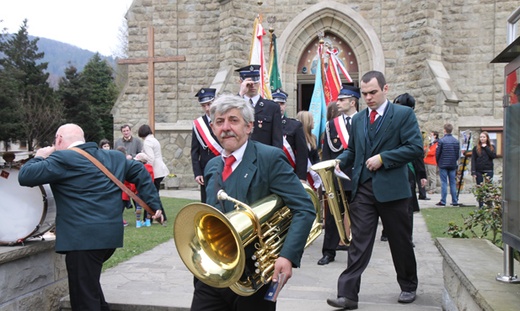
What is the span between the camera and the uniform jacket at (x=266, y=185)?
2.95 metres

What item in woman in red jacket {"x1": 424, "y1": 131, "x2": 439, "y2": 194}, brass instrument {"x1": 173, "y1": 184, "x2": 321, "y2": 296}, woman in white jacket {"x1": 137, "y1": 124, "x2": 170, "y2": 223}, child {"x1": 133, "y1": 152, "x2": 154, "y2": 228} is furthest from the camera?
woman in red jacket {"x1": 424, "y1": 131, "x2": 439, "y2": 194}

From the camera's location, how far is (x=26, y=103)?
1699 inches

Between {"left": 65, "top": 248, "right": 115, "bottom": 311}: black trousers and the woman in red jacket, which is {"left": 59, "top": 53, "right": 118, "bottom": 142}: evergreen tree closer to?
the woman in red jacket

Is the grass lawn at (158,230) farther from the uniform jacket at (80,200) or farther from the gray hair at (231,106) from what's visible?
the gray hair at (231,106)

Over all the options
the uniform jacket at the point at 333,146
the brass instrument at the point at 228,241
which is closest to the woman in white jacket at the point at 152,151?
the uniform jacket at the point at 333,146

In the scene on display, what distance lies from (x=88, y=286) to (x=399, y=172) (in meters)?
2.76

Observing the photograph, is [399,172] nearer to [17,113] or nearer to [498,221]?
[498,221]

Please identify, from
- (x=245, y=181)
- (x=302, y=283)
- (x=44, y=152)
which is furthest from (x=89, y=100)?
(x=245, y=181)

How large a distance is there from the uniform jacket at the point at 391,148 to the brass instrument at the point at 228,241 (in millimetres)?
1876

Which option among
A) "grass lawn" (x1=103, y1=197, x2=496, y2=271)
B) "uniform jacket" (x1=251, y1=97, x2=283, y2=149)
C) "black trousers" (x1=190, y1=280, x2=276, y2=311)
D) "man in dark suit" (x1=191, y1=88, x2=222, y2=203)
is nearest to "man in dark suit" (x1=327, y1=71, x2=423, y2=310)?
"uniform jacket" (x1=251, y1=97, x2=283, y2=149)

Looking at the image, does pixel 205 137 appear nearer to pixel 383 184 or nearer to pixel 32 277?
pixel 383 184

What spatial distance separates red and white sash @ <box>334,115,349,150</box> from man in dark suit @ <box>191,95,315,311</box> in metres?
3.58

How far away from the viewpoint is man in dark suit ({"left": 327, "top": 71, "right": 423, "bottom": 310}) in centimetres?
454

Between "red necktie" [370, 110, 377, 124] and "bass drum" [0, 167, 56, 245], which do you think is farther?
"red necktie" [370, 110, 377, 124]
